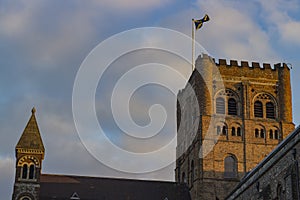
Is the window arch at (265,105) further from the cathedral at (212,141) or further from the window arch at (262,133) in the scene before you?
the window arch at (262,133)

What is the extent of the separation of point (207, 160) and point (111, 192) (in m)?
11.3

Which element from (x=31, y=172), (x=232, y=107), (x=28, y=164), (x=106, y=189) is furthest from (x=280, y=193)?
(x=28, y=164)

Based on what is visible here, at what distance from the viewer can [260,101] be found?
2724 inches

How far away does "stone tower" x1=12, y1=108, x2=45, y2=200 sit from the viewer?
204 ft

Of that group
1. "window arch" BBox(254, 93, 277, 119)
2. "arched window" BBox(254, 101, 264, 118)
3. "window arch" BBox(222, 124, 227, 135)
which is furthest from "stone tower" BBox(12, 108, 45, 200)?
"window arch" BBox(254, 93, 277, 119)

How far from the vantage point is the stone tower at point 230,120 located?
65000mm

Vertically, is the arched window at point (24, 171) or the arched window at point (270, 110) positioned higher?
the arched window at point (270, 110)

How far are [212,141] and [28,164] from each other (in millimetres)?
19868

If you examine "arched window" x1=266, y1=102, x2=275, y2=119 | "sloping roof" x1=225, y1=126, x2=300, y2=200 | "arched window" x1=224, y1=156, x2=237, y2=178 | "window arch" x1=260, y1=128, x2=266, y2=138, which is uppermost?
"arched window" x1=266, y1=102, x2=275, y2=119

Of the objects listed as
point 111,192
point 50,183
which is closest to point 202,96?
point 111,192

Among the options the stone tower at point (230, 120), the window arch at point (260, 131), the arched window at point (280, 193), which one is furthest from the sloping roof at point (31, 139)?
the arched window at point (280, 193)

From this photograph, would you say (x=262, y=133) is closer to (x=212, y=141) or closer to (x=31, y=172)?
(x=212, y=141)

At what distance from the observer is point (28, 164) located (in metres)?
63.3

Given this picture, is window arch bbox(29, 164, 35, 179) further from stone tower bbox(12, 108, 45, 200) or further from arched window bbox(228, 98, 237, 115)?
arched window bbox(228, 98, 237, 115)
